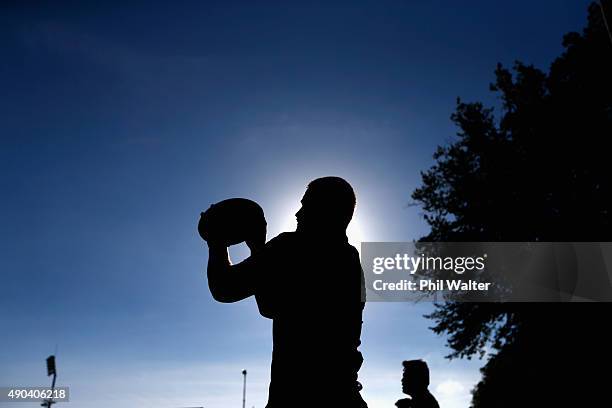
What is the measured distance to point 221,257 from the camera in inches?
74.9

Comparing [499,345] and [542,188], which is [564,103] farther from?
[499,345]

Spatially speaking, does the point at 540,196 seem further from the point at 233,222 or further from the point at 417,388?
the point at 233,222

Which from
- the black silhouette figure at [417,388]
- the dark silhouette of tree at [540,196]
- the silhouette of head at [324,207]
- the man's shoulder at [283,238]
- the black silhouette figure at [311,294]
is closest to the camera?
the black silhouette figure at [311,294]

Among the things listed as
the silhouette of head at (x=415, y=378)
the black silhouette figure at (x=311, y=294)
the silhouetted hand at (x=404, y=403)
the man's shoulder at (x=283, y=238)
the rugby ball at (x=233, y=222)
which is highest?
the rugby ball at (x=233, y=222)

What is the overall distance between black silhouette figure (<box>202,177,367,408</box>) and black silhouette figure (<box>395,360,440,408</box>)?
11.4 feet

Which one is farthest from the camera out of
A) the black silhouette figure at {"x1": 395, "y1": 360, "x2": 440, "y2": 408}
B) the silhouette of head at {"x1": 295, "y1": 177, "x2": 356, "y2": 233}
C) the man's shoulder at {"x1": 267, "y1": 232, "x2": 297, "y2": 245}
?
the black silhouette figure at {"x1": 395, "y1": 360, "x2": 440, "y2": 408}

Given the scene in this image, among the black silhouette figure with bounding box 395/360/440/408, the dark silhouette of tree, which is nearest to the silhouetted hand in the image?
the black silhouette figure with bounding box 395/360/440/408

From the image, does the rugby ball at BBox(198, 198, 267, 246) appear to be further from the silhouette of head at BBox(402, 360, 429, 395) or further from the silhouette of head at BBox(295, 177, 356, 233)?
the silhouette of head at BBox(402, 360, 429, 395)

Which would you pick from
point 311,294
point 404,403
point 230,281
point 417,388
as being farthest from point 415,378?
point 230,281

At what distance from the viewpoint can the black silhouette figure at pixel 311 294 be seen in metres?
1.73

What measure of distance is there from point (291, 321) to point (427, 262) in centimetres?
1875

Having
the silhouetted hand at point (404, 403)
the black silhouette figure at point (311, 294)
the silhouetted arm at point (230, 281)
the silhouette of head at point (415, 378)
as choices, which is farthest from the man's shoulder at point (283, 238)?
the silhouetted hand at point (404, 403)

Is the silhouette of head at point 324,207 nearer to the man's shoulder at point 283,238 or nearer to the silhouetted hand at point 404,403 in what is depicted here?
the man's shoulder at point 283,238

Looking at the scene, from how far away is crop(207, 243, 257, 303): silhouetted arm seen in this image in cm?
177
